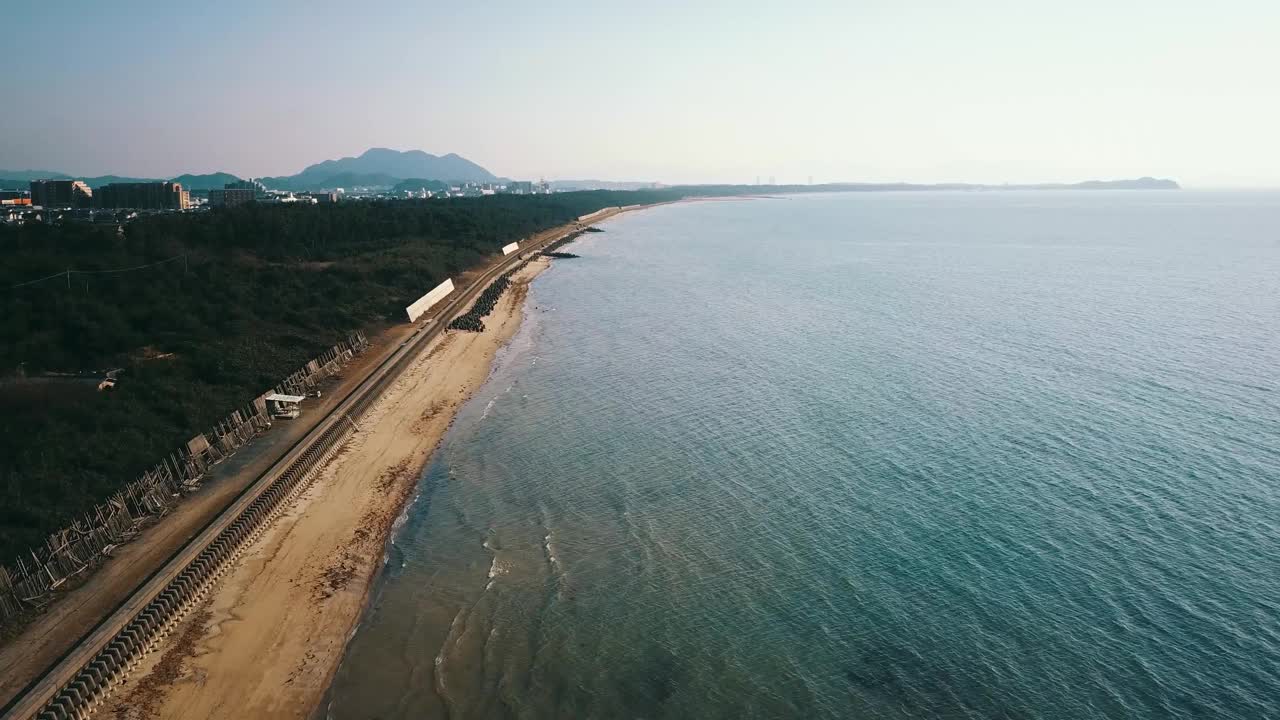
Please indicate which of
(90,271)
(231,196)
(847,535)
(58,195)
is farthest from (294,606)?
(231,196)

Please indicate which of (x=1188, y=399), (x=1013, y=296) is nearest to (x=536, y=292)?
(x=1013, y=296)

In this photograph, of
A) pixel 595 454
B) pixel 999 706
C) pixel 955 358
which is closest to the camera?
pixel 999 706

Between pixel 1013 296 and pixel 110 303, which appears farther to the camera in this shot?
pixel 1013 296

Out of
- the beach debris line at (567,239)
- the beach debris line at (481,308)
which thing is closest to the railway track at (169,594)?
the beach debris line at (481,308)

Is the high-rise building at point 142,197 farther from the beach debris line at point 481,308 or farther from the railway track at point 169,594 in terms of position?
the railway track at point 169,594

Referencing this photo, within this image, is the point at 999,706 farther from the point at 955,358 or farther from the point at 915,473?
the point at 955,358

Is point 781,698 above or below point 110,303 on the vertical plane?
below
